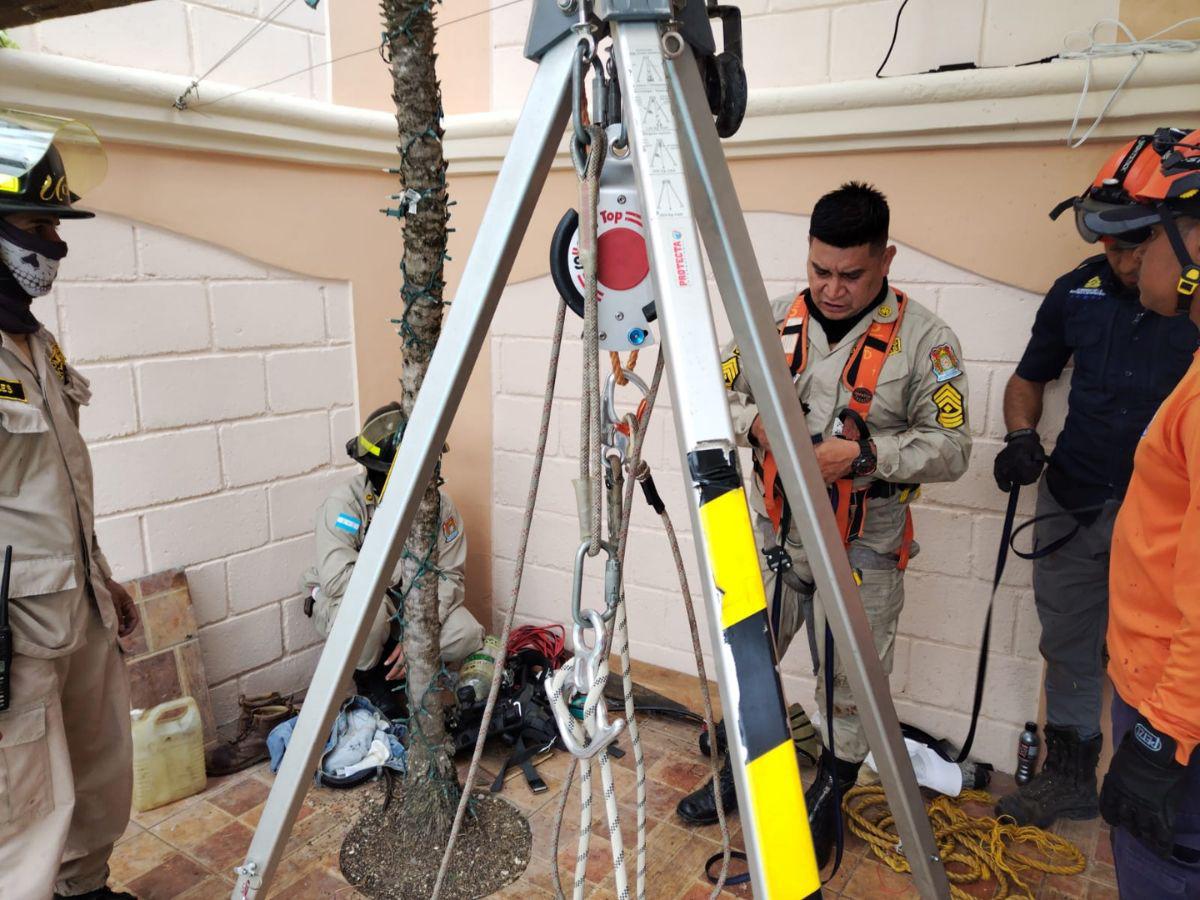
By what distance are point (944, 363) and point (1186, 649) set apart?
3.56ft

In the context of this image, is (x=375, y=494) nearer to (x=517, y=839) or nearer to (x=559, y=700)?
(x=517, y=839)

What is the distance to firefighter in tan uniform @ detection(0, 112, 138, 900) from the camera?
6.01 ft

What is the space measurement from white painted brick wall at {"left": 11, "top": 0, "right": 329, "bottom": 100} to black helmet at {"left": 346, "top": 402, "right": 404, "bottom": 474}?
128cm

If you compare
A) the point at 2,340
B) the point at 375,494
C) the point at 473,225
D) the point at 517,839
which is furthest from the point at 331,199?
the point at 517,839

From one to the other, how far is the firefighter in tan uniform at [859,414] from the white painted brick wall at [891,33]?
802 mm

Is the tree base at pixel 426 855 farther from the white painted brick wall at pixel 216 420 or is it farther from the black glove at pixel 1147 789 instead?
the black glove at pixel 1147 789

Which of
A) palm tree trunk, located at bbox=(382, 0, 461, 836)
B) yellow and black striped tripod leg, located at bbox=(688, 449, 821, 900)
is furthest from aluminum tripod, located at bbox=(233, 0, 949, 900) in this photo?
palm tree trunk, located at bbox=(382, 0, 461, 836)

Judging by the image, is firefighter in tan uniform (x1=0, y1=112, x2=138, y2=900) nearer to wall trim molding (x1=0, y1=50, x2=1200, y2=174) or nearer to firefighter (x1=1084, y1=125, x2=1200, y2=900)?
wall trim molding (x1=0, y1=50, x2=1200, y2=174)

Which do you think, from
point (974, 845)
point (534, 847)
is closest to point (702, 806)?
point (534, 847)

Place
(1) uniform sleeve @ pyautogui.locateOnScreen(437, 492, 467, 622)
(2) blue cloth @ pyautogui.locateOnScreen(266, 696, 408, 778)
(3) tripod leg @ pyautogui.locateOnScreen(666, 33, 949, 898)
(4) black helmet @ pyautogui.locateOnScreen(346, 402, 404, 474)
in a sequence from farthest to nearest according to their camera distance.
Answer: (1) uniform sleeve @ pyautogui.locateOnScreen(437, 492, 467, 622)
(4) black helmet @ pyautogui.locateOnScreen(346, 402, 404, 474)
(2) blue cloth @ pyautogui.locateOnScreen(266, 696, 408, 778)
(3) tripod leg @ pyautogui.locateOnScreen(666, 33, 949, 898)

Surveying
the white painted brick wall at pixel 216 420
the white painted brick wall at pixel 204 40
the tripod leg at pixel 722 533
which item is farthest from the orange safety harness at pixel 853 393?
the white painted brick wall at pixel 204 40

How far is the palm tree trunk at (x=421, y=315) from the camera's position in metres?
2.08

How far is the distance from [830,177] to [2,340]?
100 inches

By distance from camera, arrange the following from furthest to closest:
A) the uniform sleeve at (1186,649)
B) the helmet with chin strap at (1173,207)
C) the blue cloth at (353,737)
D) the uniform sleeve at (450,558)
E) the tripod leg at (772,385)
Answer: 1. the uniform sleeve at (450,558)
2. the blue cloth at (353,737)
3. the helmet with chin strap at (1173,207)
4. the uniform sleeve at (1186,649)
5. the tripod leg at (772,385)
